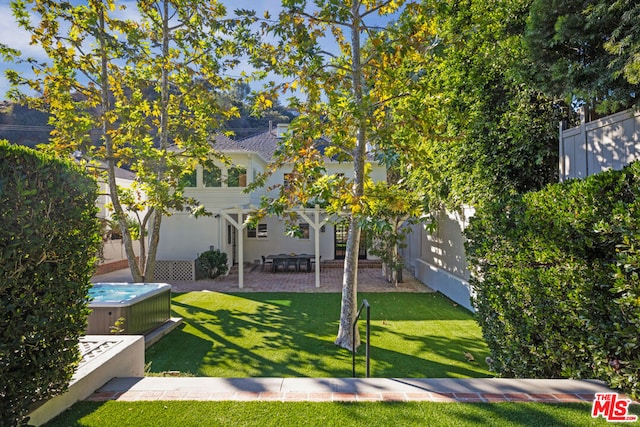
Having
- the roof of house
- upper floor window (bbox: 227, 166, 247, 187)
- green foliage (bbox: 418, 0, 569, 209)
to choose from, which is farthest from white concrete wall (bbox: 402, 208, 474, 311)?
the roof of house

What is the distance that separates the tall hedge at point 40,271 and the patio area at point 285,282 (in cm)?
947

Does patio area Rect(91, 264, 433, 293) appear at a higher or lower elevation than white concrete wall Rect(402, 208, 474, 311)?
lower

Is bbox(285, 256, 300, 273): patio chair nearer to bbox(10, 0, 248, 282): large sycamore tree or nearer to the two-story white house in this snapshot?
the two-story white house

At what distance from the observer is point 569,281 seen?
11.8 feet

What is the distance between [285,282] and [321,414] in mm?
10954

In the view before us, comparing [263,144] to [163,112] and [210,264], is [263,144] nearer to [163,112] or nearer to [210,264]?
[210,264]

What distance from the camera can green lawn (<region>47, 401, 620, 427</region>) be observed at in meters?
3.14

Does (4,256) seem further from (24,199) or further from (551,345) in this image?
(551,345)

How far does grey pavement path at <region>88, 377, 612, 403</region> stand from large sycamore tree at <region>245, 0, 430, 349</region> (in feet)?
9.78

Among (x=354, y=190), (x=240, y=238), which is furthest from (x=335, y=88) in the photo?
(x=240, y=238)

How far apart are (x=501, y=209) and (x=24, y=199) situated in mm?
5635

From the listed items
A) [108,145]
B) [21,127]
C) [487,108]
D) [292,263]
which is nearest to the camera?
[487,108]

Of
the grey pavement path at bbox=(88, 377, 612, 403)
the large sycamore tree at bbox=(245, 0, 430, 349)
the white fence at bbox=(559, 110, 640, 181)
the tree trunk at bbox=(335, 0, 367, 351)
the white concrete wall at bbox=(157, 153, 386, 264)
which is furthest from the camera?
the white concrete wall at bbox=(157, 153, 386, 264)

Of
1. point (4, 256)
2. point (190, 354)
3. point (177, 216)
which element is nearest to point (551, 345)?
point (4, 256)
